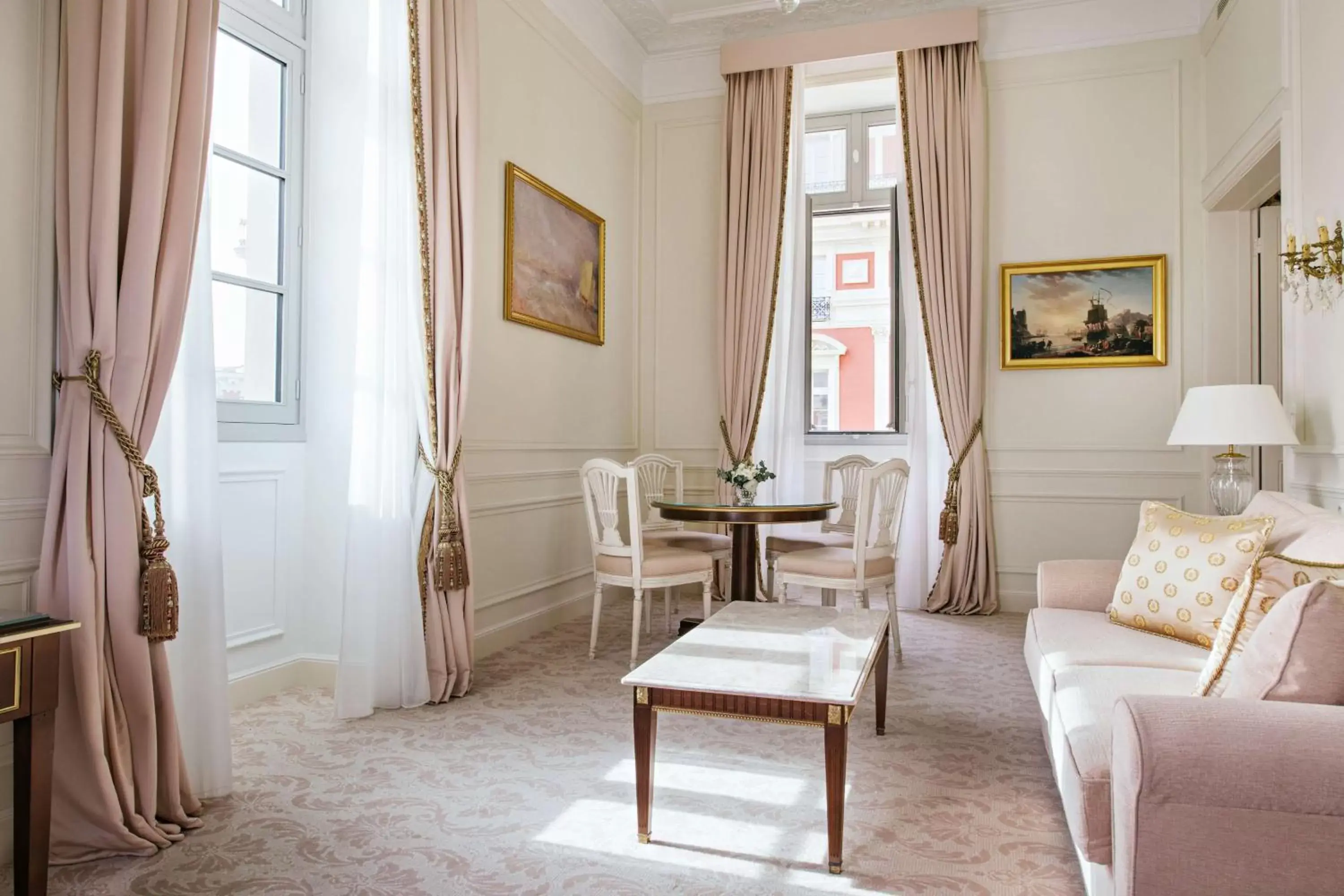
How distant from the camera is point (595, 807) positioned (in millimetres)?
2557

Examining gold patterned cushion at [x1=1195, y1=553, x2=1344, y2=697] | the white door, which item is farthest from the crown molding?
gold patterned cushion at [x1=1195, y1=553, x2=1344, y2=697]

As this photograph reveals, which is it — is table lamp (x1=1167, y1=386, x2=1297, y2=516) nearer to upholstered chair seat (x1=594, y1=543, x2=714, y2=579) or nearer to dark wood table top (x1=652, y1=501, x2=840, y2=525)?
dark wood table top (x1=652, y1=501, x2=840, y2=525)

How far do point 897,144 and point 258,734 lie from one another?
5346mm

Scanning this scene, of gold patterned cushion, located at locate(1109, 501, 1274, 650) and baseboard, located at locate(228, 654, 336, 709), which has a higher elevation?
gold patterned cushion, located at locate(1109, 501, 1274, 650)

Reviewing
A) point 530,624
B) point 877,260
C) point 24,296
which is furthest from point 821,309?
point 24,296

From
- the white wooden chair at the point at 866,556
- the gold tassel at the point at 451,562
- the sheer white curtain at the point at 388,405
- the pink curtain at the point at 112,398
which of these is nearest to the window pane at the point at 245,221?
the sheer white curtain at the point at 388,405

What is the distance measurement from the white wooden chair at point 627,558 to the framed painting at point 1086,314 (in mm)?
2807

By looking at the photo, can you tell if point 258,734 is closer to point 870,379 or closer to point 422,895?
point 422,895

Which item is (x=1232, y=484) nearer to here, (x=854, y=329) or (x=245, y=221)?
(x=854, y=329)

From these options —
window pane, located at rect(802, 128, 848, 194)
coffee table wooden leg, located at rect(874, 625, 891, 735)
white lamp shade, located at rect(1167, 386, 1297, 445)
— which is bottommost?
coffee table wooden leg, located at rect(874, 625, 891, 735)

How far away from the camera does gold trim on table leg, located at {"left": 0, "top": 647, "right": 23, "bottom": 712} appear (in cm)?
183

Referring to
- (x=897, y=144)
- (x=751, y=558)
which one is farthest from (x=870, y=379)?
(x=751, y=558)

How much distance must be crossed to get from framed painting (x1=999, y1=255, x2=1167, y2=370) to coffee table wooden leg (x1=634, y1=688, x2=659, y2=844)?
4.32 meters

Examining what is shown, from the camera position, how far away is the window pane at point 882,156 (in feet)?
21.4
